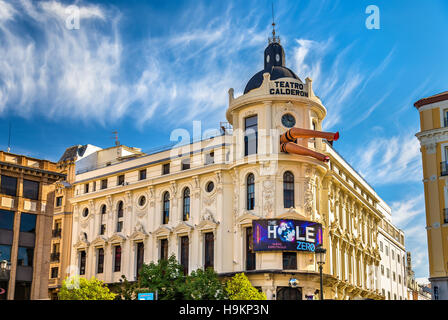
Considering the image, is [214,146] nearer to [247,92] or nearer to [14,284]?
[247,92]

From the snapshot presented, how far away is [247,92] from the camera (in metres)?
61.7

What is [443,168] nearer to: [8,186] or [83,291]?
[83,291]

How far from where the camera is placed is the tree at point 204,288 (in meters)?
48.8

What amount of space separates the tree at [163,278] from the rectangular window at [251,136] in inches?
503

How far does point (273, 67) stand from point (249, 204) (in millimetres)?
15222

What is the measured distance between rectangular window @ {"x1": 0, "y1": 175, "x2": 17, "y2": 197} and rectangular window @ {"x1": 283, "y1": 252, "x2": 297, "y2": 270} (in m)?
24.2

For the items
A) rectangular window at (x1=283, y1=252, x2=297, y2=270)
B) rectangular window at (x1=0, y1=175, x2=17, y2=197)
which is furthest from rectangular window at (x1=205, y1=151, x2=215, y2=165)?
rectangular window at (x1=0, y1=175, x2=17, y2=197)

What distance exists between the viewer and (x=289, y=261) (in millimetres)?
53969

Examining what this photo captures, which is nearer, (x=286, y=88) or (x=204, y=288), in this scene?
(x=204, y=288)

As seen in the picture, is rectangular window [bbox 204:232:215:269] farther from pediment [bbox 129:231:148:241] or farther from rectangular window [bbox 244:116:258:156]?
rectangular window [bbox 244:116:258:156]

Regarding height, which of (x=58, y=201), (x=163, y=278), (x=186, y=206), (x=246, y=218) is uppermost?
(x=58, y=201)

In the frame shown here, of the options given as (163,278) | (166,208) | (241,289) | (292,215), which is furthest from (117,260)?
(292,215)
